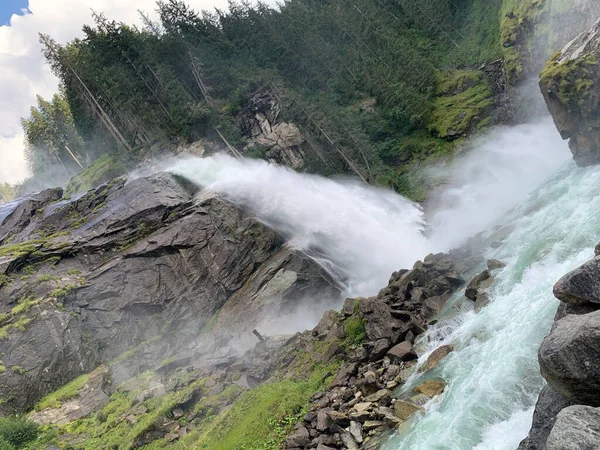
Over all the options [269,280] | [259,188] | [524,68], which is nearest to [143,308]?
[269,280]

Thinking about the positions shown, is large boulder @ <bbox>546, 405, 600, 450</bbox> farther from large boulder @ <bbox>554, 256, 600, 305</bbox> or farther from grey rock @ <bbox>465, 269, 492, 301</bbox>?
grey rock @ <bbox>465, 269, 492, 301</bbox>

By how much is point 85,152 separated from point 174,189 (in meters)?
46.1

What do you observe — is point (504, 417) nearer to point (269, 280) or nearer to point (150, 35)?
point (269, 280)

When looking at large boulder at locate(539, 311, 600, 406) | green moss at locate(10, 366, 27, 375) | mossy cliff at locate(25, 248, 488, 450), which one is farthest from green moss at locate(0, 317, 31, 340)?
large boulder at locate(539, 311, 600, 406)

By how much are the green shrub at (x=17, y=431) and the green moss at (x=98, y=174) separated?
3497cm

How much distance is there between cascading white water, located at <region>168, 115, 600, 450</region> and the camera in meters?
11.6

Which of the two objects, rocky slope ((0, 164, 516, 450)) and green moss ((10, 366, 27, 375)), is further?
green moss ((10, 366, 27, 375))

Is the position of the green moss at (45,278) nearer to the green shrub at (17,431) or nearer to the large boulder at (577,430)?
the green shrub at (17,431)

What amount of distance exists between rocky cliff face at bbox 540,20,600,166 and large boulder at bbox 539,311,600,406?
779 inches

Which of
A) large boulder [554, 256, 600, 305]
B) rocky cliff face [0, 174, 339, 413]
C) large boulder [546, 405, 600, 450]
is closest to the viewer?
large boulder [546, 405, 600, 450]

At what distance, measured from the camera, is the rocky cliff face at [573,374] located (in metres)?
5.98

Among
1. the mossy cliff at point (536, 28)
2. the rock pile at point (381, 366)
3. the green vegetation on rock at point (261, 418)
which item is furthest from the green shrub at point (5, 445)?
the mossy cliff at point (536, 28)

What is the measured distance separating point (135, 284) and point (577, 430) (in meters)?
30.0

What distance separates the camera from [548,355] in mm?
7668
